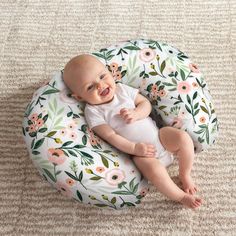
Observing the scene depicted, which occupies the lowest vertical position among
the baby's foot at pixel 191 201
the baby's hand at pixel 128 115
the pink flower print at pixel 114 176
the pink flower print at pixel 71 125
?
the baby's foot at pixel 191 201

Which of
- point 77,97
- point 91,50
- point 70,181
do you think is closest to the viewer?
point 70,181

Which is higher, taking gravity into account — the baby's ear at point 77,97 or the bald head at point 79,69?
the bald head at point 79,69

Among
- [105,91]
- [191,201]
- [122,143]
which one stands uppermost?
[105,91]

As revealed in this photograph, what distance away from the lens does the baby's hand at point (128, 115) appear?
3.40 ft

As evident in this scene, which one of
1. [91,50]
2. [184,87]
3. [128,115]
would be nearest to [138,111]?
[128,115]

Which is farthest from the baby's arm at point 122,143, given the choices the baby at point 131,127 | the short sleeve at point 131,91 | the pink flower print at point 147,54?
the pink flower print at point 147,54

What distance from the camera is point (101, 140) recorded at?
1.06 metres

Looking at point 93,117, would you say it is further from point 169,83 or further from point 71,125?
point 169,83

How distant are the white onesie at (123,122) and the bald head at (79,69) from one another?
0.26 feet

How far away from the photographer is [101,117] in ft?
3.47

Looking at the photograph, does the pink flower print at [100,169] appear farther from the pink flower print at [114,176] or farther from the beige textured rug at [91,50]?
the beige textured rug at [91,50]

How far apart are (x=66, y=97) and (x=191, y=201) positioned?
1.35 ft

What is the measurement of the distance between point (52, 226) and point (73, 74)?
396 mm

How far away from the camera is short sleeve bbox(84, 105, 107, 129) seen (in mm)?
1046
